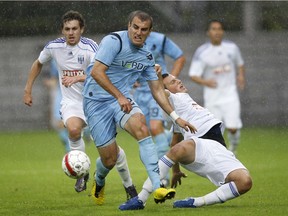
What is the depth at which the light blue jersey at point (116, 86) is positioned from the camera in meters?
10.2

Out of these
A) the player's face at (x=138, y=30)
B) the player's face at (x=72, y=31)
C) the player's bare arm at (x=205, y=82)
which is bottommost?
the player's bare arm at (x=205, y=82)

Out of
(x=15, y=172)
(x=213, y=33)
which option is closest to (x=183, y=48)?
(x=213, y=33)

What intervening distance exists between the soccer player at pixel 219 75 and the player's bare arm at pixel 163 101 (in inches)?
262

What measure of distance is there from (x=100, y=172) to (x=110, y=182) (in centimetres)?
285

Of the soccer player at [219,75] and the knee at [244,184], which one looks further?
the soccer player at [219,75]

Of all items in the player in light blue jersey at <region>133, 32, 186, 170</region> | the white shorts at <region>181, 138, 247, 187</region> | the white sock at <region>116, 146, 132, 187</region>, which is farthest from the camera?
the player in light blue jersey at <region>133, 32, 186, 170</region>

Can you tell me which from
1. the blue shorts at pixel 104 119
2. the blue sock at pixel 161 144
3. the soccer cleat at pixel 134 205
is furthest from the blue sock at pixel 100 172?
the blue sock at pixel 161 144

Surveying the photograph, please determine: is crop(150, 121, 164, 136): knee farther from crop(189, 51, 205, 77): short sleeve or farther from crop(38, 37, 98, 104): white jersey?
crop(189, 51, 205, 77): short sleeve

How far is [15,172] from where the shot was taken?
15422mm

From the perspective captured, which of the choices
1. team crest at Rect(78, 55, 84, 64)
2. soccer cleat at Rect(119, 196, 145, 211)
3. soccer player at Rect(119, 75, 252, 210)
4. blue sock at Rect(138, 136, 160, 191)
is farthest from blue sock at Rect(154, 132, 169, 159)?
blue sock at Rect(138, 136, 160, 191)

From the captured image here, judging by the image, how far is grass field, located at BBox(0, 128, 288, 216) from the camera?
10.2 meters

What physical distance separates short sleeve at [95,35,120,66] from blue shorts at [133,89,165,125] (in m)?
3.88

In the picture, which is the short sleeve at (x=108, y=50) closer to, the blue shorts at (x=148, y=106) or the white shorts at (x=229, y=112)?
the blue shorts at (x=148, y=106)

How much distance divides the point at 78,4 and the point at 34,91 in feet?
10.6
